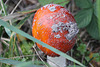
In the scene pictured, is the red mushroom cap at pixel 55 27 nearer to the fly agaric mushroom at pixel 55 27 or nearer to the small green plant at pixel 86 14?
the fly agaric mushroom at pixel 55 27

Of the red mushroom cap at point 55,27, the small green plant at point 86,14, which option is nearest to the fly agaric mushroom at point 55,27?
the red mushroom cap at point 55,27

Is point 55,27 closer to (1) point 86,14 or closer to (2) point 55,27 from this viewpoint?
(2) point 55,27

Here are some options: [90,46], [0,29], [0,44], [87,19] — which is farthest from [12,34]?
[90,46]

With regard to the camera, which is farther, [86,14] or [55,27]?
[86,14]

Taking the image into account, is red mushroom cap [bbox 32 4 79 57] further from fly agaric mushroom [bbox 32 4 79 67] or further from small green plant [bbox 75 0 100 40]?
small green plant [bbox 75 0 100 40]

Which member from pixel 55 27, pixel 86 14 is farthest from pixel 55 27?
pixel 86 14

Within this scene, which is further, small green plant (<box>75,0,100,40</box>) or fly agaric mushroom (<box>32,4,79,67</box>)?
small green plant (<box>75,0,100,40</box>)

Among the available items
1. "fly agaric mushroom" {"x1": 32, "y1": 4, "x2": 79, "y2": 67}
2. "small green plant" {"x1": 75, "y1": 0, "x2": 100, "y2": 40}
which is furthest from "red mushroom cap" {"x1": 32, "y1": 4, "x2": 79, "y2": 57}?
"small green plant" {"x1": 75, "y1": 0, "x2": 100, "y2": 40}

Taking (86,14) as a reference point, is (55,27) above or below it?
below
